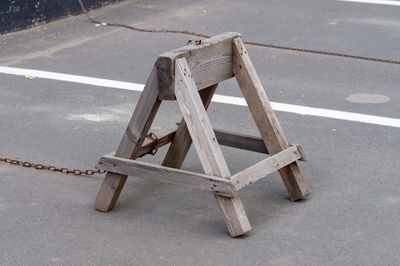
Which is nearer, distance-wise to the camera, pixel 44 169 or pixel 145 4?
pixel 44 169

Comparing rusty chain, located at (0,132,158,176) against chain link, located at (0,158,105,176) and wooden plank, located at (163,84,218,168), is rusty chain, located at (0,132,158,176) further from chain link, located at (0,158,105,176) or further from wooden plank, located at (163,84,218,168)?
wooden plank, located at (163,84,218,168)

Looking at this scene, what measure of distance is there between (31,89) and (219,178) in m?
3.87

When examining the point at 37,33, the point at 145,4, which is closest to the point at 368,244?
the point at 37,33

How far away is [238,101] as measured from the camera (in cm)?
791

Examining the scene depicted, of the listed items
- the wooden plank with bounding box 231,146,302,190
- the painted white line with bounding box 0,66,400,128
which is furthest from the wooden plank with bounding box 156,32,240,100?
the painted white line with bounding box 0,66,400,128

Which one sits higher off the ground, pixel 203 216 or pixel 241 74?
pixel 241 74

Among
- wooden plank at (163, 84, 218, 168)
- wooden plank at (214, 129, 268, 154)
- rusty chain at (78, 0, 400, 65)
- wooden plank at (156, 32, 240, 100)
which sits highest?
wooden plank at (156, 32, 240, 100)

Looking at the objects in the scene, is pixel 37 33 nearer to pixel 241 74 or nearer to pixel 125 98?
pixel 125 98

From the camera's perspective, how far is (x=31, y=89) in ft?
27.4

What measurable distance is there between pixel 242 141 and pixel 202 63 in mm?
842

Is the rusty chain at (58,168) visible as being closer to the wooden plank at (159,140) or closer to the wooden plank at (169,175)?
the wooden plank at (159,140)

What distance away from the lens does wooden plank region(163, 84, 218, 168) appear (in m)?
5.91

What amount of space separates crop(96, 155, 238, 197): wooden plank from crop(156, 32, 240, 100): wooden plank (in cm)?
50

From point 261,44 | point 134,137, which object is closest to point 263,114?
point 134,137
